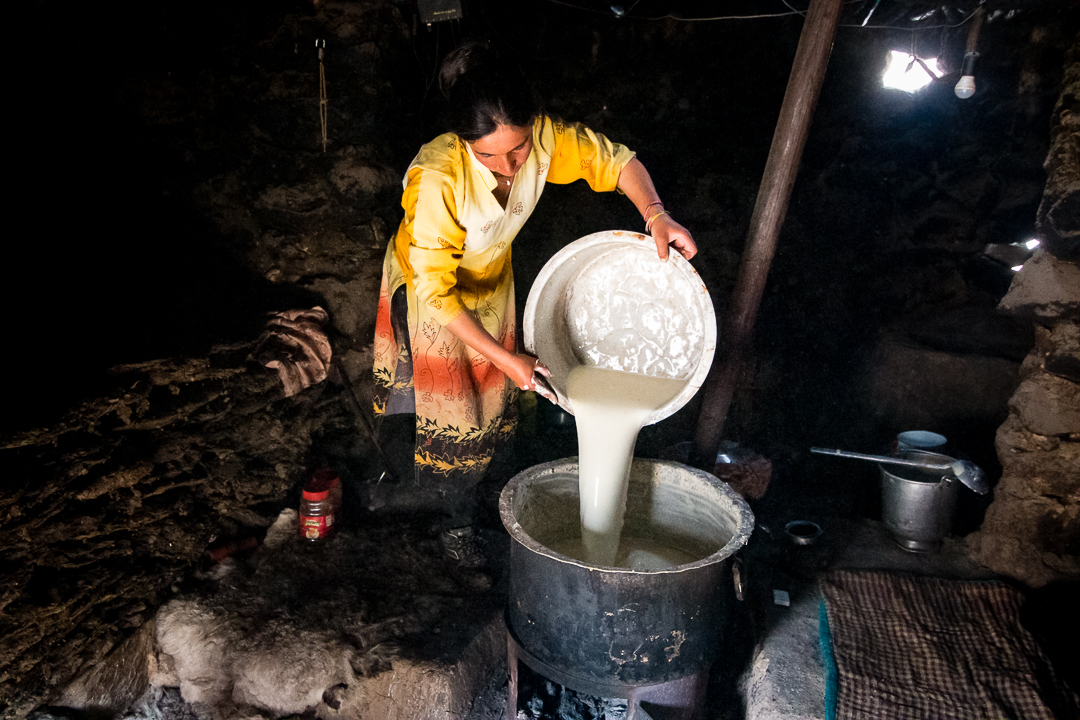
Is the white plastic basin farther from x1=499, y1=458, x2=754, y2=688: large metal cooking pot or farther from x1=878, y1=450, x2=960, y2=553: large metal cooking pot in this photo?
x1=878, y1=450, x2=960, y2=553: large metal cooking pot

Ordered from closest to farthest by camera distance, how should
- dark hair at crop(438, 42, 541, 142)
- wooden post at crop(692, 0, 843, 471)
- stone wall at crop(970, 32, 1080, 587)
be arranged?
dark hair at crop(438, 42, 541, 142), wooden post at crop(692, 0, 843, 471), stone wall at crop(970, 32, 1080, 587)

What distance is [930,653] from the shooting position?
2.43 meters

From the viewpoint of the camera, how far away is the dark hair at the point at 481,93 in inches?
75.5

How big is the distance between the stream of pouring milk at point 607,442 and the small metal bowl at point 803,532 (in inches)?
41.8

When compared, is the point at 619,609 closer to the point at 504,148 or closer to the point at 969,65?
the point at 504,148

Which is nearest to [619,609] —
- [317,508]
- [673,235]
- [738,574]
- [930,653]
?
[738,574]

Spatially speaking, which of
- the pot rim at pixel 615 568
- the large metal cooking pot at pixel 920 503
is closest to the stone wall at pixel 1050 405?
the large metal cooking pot at pixel 920 503

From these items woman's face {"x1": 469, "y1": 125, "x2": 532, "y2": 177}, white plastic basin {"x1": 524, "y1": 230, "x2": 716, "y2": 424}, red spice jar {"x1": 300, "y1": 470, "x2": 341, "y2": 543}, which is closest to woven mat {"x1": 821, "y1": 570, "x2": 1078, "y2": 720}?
white plastic basin {"x1": 524, "y1": 230, "x2": 716, "y2": 424}

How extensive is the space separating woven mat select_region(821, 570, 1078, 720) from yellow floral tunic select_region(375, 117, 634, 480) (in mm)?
1658

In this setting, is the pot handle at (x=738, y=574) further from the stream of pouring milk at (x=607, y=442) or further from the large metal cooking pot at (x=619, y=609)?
the stream of pouring milk at (x=607, y=442)

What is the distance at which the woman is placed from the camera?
2.01 m

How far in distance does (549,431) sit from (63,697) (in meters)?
2.64

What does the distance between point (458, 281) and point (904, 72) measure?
3.09 m

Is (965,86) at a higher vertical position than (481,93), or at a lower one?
higher
